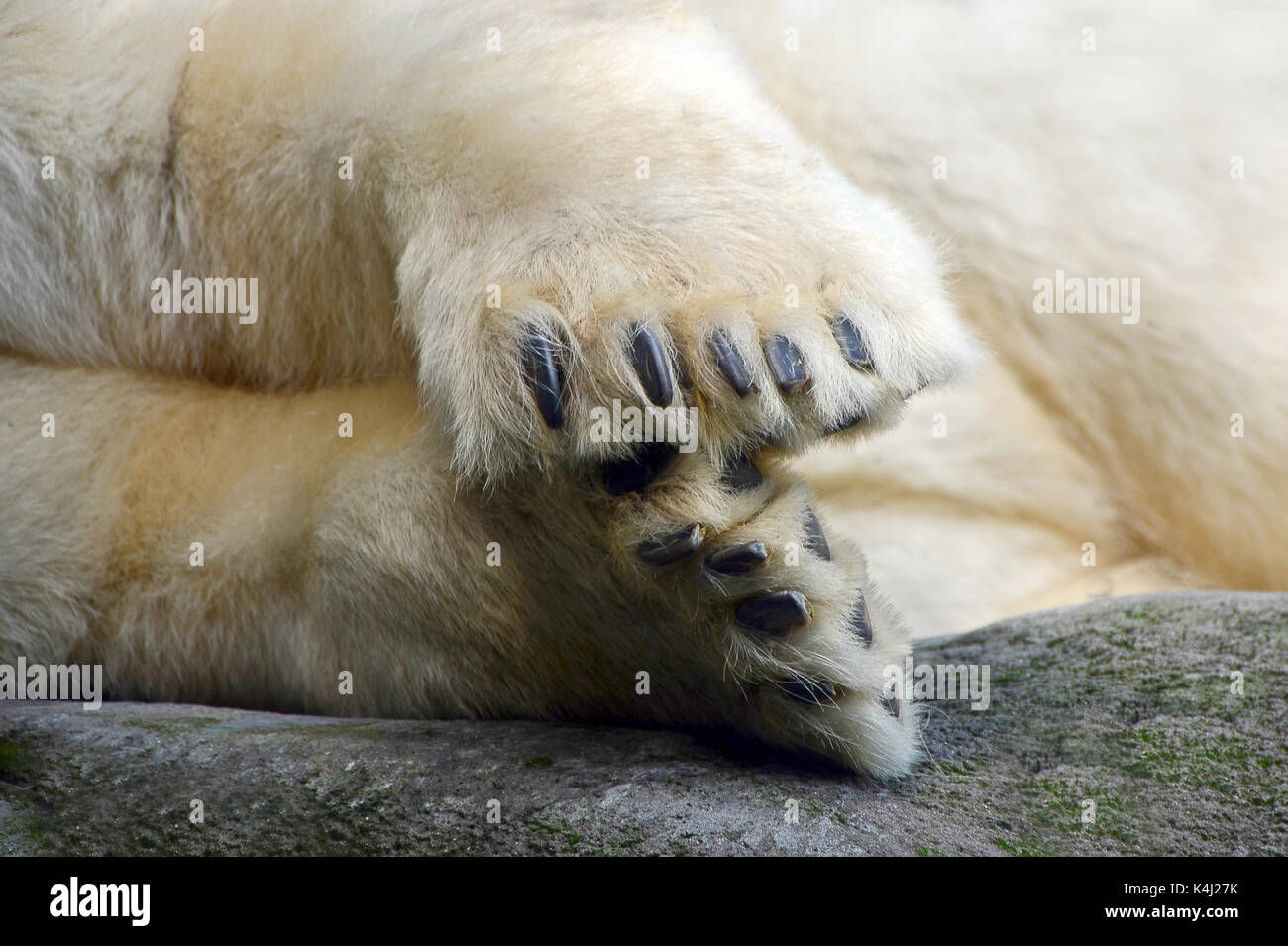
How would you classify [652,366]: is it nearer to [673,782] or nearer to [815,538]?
[815,538]

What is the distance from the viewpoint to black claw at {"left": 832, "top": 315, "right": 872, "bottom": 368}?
1415mm

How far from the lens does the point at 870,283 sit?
4.84 feet

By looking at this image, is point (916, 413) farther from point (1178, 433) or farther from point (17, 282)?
point (17, 282)

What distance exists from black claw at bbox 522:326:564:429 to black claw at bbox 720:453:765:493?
19 centimetres

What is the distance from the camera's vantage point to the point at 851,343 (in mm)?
1418

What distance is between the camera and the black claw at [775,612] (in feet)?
4.60

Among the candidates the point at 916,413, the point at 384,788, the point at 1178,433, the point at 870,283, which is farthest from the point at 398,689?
the point at 1178,433

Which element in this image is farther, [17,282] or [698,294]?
[17,282]

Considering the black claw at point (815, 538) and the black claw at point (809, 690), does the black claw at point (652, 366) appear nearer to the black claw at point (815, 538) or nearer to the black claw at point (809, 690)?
the black claw at point (815, 538)

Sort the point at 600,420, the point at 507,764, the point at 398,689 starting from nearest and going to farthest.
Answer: the point at 600,420 < the point at 507,764 < the point at 398,689

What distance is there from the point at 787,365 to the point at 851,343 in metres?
0.09

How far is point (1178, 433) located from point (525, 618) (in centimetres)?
136

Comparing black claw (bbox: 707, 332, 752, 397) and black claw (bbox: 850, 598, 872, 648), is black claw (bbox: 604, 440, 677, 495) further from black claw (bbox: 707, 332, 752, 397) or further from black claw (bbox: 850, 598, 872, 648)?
black claw (bbox: 850, 598, 872, 648)

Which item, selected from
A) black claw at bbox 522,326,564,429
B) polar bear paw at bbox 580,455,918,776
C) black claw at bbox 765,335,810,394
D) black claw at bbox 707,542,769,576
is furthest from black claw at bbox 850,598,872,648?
black claw at bbox 522,326,564,429
